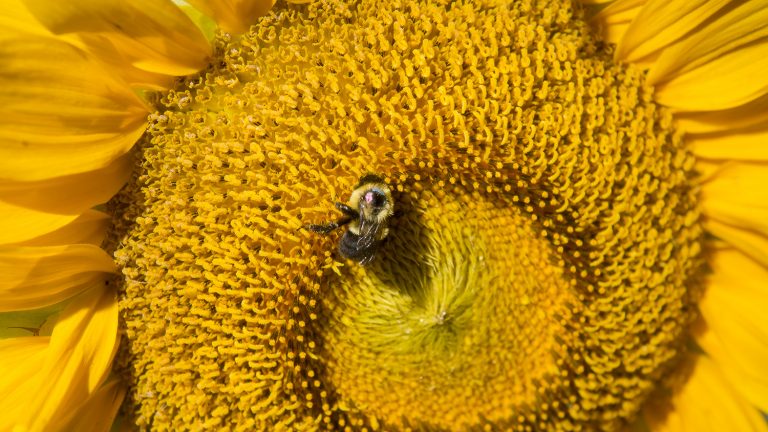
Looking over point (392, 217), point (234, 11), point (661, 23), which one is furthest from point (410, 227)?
point (661, 23)

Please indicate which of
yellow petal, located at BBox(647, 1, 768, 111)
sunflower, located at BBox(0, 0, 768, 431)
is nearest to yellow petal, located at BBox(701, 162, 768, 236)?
sunflower, located at BBox(0, 0, 768, 431)

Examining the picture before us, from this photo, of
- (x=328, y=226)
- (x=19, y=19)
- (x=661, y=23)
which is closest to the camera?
(x=19, y=19)

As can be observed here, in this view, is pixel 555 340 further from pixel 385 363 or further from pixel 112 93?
pixel 112 93

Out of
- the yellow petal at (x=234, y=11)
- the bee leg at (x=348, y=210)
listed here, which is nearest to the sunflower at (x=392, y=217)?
the yellow petal at (x=234, y=11)

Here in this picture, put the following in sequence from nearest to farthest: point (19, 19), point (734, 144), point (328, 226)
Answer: point (19, 19), point (328, 226), point (734, 144)

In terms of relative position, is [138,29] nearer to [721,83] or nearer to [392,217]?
[392,217]

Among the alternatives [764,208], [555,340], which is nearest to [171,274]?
[555,340]

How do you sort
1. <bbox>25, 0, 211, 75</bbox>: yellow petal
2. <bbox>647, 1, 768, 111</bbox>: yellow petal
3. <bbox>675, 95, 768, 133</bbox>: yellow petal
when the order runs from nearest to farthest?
<bbox>25, 0, 211, 75</bbox>: yellow petal, <bbox>647, 1, 768, 111</bbox>: yellow petal, <bbox>675, 95, 768, 133</bbox>: yellow petal

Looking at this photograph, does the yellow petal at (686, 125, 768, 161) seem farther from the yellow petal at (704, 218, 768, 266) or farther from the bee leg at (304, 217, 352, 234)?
the bee leg at (304, 217, 352, 234)
